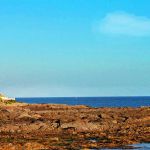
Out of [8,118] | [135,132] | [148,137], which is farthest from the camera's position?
[8,118]

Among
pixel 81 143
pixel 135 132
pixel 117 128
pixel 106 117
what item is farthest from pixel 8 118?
pixel 81 143

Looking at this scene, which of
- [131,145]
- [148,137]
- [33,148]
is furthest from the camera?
[148,137]

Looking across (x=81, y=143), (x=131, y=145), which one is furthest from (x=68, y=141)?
(x=131, y=145)

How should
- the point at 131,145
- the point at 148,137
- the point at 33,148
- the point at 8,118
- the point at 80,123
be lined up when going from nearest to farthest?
the point at 33,148, the point at 131,145, the point at 148,137, the point at 80,123, the point at 8,118

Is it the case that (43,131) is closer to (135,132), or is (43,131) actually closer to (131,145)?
(135,132)

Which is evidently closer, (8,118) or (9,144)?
(9,144)

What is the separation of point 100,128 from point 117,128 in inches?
78.4

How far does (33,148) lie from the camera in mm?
44125

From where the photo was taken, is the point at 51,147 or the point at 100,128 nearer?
the point at 51,147

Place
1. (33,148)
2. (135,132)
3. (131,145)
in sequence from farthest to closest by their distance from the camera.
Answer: (135,132), (131,145), (33,148)

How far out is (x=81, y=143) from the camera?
4769cm

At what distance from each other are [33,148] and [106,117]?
108 feet

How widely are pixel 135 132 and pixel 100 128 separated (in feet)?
19.3

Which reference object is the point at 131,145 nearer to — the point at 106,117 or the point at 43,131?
the point at 43,131
